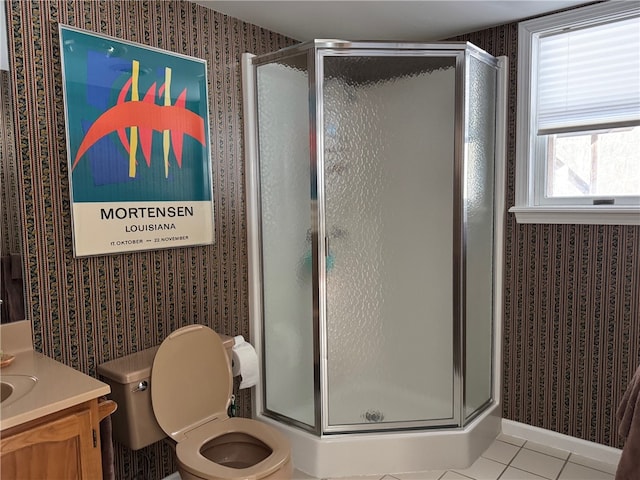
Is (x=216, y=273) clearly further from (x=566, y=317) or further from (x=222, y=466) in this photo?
(x=566, y=317)

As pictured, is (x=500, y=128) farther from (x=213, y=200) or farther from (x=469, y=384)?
(x=213, y=200)

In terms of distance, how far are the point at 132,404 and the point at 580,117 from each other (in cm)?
252

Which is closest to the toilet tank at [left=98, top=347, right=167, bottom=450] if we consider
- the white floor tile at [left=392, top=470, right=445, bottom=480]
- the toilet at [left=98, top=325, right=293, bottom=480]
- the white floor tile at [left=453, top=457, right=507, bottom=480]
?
the toilet at [left=98, top=325, right=293, bottom=480]

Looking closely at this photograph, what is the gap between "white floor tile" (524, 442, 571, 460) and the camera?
2.54m

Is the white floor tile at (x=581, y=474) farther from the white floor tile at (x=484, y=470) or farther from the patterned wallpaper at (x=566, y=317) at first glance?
the white floor tile at (x=484, y=470)

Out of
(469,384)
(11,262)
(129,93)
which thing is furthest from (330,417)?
(129,93)

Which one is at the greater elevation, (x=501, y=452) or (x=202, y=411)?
(x=202, y=411)

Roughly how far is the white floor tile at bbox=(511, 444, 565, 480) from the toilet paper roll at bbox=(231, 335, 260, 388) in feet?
Result: 4.67

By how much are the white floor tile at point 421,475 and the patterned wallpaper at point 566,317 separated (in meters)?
0.68

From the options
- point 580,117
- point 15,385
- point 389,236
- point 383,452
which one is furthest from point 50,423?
point 580,117

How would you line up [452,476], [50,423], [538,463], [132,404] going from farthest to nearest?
[538,463], [452,476], [132,404], [50,423]

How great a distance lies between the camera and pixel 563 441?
8.50 ft

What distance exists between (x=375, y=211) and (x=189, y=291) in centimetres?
103

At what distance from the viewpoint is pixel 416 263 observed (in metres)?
2.54
